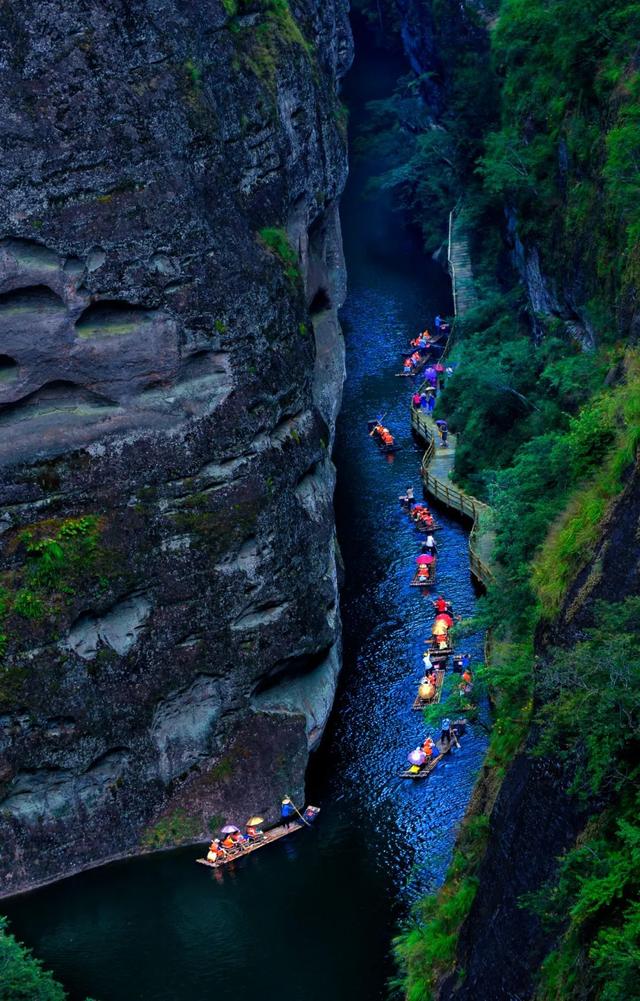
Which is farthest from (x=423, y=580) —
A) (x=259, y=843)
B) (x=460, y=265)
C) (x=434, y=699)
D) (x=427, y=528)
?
(x=460, y=265)

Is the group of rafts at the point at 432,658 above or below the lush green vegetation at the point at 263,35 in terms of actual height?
below

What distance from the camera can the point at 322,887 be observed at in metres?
34.9

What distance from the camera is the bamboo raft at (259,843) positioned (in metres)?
36.3

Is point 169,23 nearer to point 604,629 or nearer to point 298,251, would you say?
point 298,251

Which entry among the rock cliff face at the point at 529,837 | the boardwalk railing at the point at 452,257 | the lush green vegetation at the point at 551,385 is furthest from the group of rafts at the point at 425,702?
the boardwalk railing at the point at 452,257

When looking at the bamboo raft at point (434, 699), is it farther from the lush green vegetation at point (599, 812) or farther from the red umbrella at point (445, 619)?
the lush green vegetation at point (599, 812)

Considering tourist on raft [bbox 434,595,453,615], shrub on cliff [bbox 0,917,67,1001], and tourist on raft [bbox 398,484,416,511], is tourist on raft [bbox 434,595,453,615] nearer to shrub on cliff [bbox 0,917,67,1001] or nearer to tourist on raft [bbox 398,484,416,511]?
tourist on raft [bbox 398,484,416,511]

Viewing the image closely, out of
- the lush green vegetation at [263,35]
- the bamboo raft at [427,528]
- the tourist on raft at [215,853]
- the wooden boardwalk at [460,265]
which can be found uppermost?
the lush green vegetation at [263,35]

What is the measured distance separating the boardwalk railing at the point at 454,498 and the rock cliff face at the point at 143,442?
8879 mm

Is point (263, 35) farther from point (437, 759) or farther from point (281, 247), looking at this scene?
point (437, 759)

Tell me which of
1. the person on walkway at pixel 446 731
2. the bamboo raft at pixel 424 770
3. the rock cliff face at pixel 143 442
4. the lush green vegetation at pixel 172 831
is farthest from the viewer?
the person on walkway at pixel 446 731

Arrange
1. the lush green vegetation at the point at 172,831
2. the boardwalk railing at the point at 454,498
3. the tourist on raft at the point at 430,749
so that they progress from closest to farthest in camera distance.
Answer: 1. the lush green vegetation at the point at 172,831
2. the tourist on raft at the point at 430,749
3. the boardwalk railing at the point at 454,498

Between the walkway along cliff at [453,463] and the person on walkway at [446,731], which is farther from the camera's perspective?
the walkway along cliff at [453,463]

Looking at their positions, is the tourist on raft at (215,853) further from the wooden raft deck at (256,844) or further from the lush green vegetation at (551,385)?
the lush green vegetation at (551,385)
